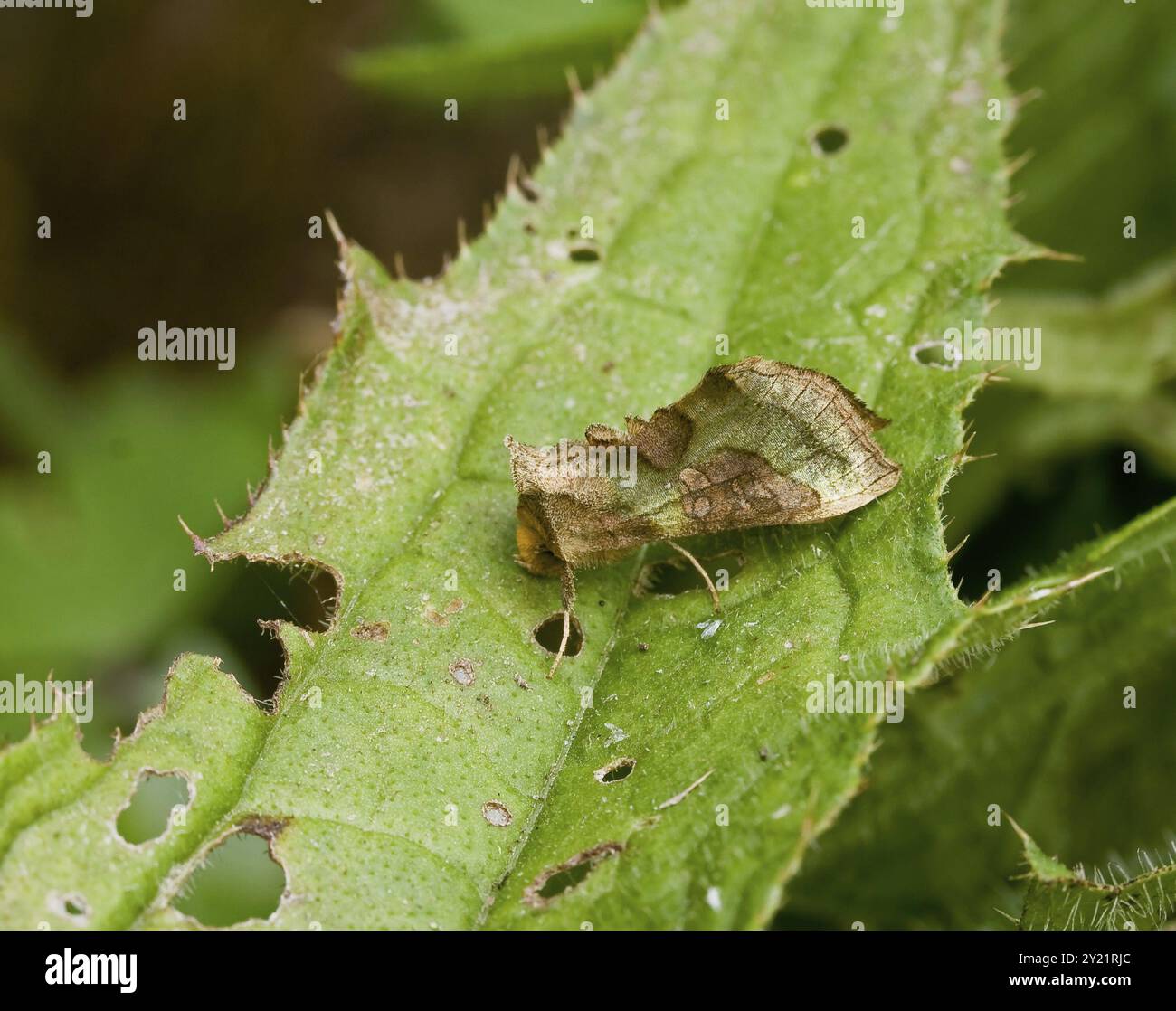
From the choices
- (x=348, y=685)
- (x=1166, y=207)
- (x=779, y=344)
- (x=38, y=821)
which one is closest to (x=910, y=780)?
(x=779, y=344)

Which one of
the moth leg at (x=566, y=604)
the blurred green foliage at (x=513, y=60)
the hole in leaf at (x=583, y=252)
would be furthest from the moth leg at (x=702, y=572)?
the blurred green foliage at (x=513, y=60)

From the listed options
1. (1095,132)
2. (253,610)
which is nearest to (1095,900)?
(1095,132)

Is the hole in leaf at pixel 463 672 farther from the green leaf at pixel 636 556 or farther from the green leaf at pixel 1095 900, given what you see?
the green leaf at pixel 1095 900

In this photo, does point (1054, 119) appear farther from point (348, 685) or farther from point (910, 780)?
point (348, 685)

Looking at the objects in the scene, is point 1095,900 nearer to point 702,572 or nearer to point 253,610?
point 702,572

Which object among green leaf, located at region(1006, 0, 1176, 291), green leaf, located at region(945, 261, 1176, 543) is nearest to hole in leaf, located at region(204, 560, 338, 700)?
green leaf, located at region(945, 261, 1176, 543)

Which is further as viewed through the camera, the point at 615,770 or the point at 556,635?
the point at 556,635

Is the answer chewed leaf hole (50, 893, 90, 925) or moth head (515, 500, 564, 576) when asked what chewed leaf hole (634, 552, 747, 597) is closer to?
moth head (515, 500, 564, 576)
